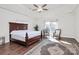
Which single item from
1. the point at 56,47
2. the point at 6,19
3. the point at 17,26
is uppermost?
the point at 6,19

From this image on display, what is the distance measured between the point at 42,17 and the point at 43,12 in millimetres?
125

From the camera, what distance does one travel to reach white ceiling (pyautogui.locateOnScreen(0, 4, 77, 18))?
5.83ft

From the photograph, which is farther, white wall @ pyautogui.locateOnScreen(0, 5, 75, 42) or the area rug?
the area rug

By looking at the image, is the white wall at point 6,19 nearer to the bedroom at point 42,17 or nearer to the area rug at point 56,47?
the bedroom at point 42,17

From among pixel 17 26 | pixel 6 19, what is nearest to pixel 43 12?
pixel 17 26

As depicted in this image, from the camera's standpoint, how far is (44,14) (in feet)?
6.53

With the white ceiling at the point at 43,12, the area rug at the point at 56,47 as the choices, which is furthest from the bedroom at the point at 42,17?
the area rug at the point at 56,47

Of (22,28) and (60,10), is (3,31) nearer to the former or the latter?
(22,28)

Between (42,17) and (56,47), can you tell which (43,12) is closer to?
(42,17)

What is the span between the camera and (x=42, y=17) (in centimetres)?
199

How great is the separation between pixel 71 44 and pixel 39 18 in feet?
3.67

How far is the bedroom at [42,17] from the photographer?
1.79 meters

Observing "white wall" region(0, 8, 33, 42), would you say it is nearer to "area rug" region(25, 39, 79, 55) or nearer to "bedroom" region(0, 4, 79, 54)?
"bedroom" region(0, 4, 79, 54)

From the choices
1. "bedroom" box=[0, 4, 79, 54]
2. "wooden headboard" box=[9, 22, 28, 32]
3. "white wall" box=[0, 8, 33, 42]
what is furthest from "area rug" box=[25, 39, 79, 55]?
"white wall" box=[0, 8, 33, 42]
